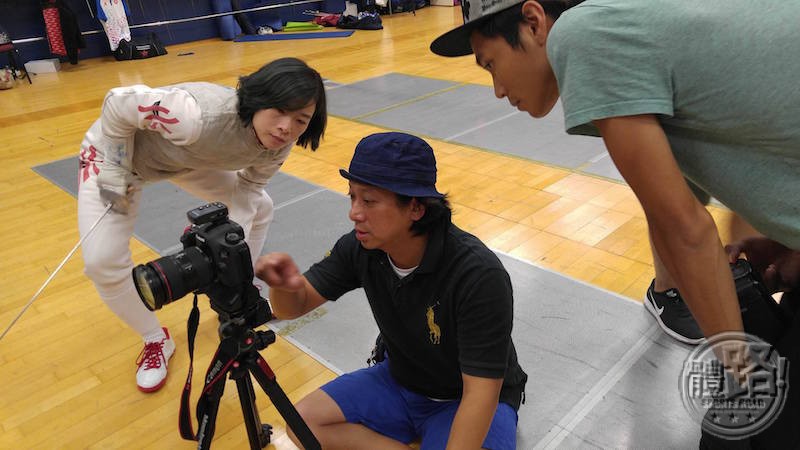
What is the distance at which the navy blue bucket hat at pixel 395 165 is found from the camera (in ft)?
4.10

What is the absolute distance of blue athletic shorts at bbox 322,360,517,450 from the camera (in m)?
1.54

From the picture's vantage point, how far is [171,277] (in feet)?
3.90

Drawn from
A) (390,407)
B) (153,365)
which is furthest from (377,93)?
(390,407)

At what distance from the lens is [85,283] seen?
274cm

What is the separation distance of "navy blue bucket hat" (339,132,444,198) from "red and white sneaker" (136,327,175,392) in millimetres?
1296

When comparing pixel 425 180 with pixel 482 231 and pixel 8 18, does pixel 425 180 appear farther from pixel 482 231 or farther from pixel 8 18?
pixel 8 18

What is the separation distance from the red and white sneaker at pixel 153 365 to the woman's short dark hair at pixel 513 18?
5.68ft

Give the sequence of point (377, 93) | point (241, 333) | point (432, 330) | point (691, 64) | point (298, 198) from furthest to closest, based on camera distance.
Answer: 1. point (377, 93)
2. point (298, 198)
3. point (432, 330)
4. point (241, 333)
5. point (691, 64)

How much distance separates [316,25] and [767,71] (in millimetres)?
9989

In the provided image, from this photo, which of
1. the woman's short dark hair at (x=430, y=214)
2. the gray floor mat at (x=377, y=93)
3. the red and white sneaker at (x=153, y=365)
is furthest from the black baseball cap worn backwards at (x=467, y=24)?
the gray floor mat at (x=377, y=93)

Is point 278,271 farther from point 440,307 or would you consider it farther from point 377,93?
point 377,93

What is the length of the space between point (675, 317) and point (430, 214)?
50.4 inches

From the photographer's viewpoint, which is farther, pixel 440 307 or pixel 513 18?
pixel 440 307

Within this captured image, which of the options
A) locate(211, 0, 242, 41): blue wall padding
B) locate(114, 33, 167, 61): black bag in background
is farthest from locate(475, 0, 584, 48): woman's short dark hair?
locate(211, 0, 242, 41): blue wall padding
